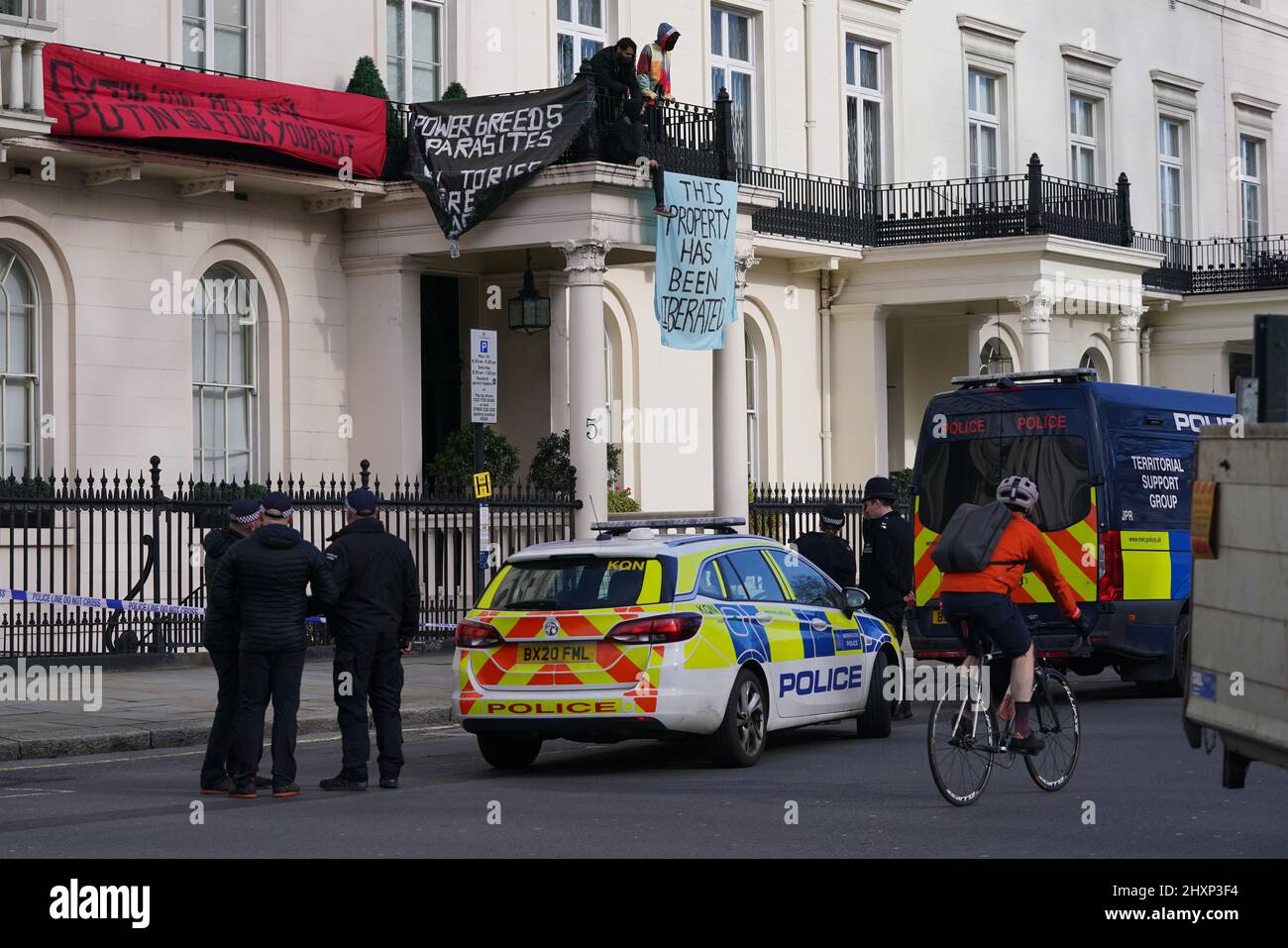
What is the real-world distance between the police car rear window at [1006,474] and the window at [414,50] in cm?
1085

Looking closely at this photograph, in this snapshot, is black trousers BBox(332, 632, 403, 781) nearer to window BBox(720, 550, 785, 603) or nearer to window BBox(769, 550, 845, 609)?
window BBox(720, 550, 785, 603)

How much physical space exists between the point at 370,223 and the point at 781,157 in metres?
8.19

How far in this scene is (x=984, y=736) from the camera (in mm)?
11750

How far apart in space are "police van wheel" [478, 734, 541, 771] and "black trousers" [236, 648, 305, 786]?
69.5 inches

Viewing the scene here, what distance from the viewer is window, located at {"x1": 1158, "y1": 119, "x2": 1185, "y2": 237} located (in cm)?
4106

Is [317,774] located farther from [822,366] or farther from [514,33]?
[822,366]

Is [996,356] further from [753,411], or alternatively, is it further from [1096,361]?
[753,411]

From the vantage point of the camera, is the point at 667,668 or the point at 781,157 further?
A: the point at 781,157

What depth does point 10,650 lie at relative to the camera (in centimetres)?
1989

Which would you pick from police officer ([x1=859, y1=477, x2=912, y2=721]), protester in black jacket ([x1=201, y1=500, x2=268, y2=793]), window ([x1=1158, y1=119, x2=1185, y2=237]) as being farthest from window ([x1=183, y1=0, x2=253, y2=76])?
window ([x1=1158, y1=119, x2=1185, y2=237])

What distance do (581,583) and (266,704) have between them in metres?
2.23

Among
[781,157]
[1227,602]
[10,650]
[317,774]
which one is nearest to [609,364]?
[781,157]

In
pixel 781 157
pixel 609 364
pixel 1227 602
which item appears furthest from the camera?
pixel 781 157

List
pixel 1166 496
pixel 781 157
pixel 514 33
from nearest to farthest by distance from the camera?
pixel 1166 496 → pixel 514 33 → pixel 781 157
